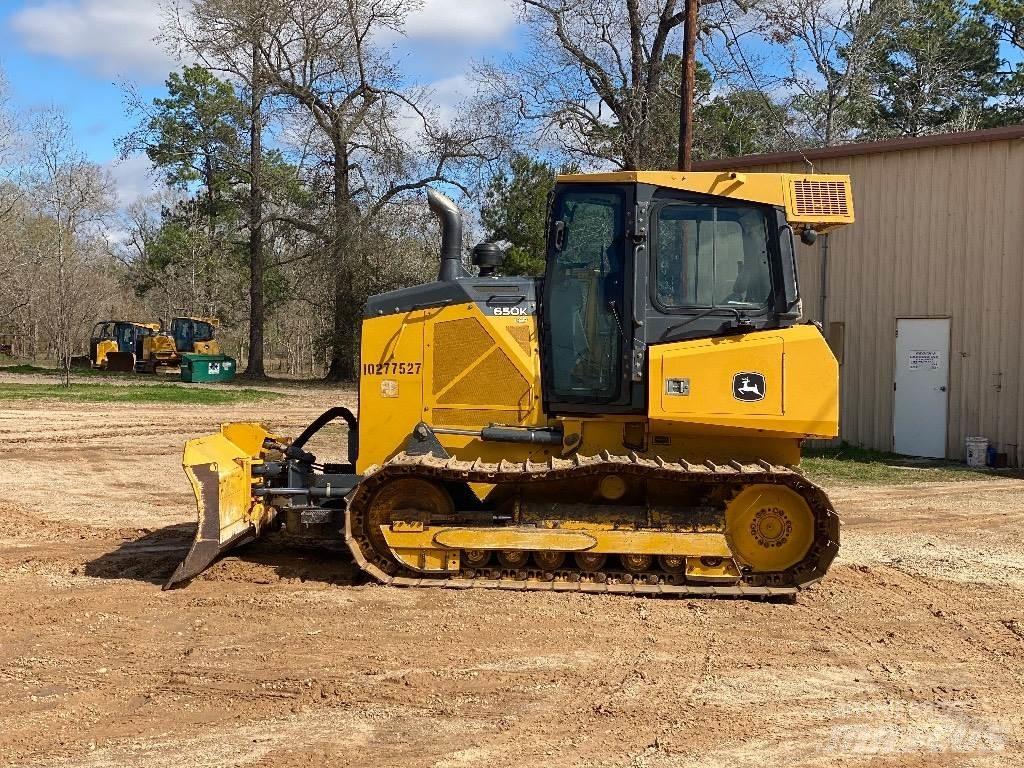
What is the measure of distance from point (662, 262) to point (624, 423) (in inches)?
46.4

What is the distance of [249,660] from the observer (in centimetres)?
541

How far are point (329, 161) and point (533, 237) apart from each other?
8.69 m

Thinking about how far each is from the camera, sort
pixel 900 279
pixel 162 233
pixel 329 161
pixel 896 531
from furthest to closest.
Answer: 1. pixel 162 233
2. pixel 329 161
3. pixel 900 279
4. pixel 896 531

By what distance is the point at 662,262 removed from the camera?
691 centimetres

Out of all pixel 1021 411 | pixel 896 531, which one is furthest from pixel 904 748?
pixel 1021 411

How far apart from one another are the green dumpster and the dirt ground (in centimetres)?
2542

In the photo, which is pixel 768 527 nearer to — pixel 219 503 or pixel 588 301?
pixel 588 301

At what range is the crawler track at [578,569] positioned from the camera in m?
6.67

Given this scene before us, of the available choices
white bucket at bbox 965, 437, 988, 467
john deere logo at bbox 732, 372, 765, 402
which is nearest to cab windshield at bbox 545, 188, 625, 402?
john deere logo at bbox 732, 372, 765, 402

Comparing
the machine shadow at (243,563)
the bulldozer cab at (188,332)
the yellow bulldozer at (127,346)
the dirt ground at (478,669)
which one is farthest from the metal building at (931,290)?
the yellow bulldozer at (127,346)

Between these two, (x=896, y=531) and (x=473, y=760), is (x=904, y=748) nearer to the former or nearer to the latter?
(x=473, y=760)

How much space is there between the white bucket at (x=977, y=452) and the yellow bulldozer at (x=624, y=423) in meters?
10.0

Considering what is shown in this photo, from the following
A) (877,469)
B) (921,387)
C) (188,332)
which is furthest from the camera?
(188,332)

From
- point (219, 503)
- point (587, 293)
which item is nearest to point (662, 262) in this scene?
point (587, 293)
